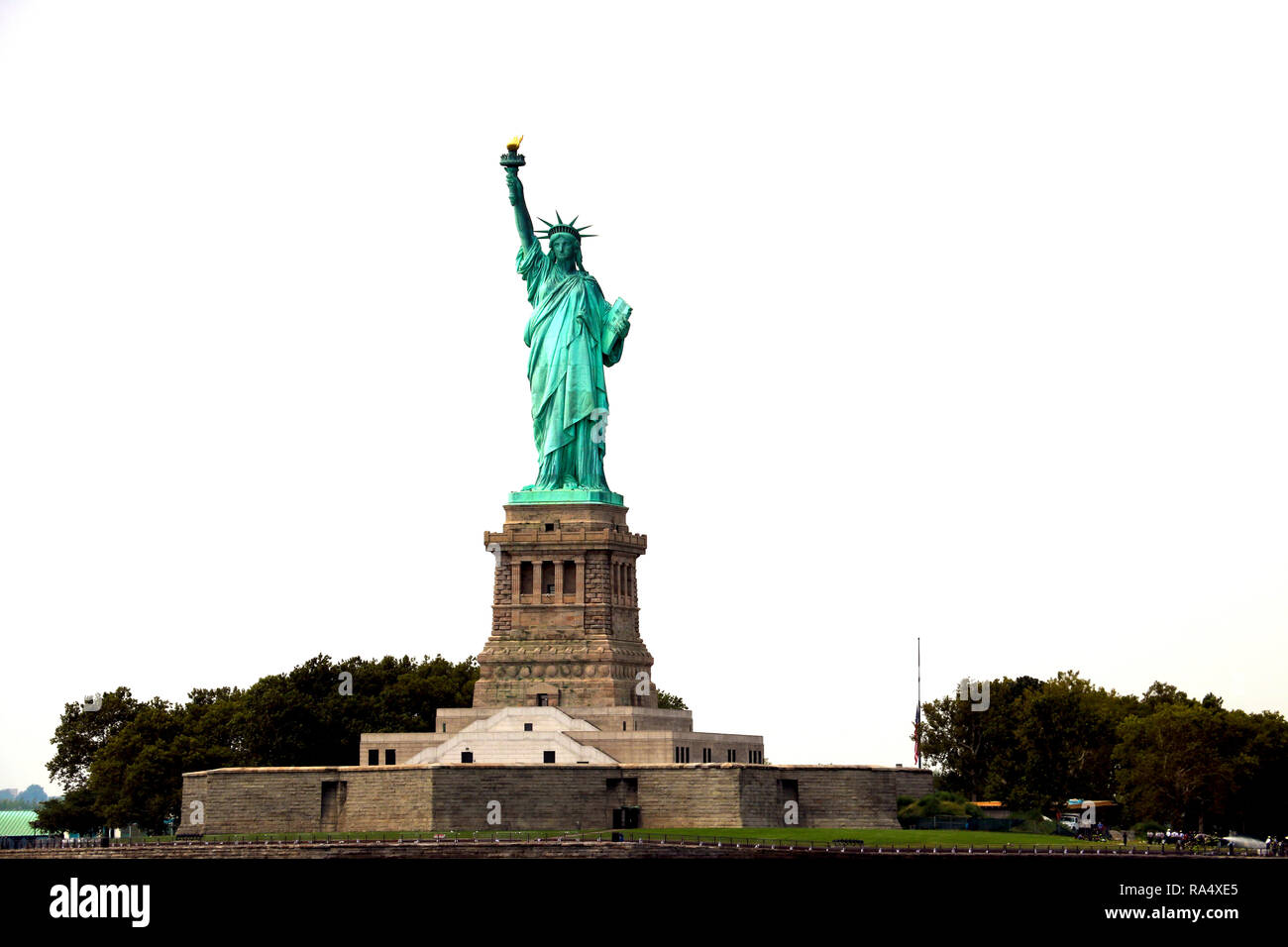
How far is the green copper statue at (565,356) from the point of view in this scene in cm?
10362

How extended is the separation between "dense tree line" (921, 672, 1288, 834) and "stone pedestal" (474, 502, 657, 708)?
72.3ft

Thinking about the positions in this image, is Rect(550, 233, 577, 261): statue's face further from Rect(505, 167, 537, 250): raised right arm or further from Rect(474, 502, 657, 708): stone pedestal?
Rect(474, 502, 657, 708): stone pedestal

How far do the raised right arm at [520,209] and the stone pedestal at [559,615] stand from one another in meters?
10.8

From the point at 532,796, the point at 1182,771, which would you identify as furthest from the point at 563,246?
the point at 1182,771

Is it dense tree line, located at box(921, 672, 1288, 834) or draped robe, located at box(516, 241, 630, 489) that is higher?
draped robe, located at box(516, 241, 630, 489)

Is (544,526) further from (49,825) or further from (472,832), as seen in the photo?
(49,825)

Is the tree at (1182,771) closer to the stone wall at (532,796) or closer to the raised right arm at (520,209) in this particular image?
the stone wall at (532,796)

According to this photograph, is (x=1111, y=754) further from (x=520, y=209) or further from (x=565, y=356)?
(x=520, y=209)

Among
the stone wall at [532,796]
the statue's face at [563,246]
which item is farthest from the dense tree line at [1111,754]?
the statue's face at [563,246]

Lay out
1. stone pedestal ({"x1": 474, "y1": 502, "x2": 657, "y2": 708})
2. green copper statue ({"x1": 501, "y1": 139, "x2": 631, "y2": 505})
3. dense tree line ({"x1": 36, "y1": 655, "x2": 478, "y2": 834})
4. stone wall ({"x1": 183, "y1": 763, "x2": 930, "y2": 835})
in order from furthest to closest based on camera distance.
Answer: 1. dense tree line ({"x1": 36, "y1": 655, "x2": 478, "y2": 834})
2. green copper statue ({"x1": 501, "y1": 139, "x2": 631, "y2": 505})
3. stone pedestal ({"x1": 474, "y1": 502, "x2": 657, "y2": 708})
4. stone wall ({"x1": 183, "y1": 763, "x2": 930, "y2": 835})

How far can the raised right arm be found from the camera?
340 feet

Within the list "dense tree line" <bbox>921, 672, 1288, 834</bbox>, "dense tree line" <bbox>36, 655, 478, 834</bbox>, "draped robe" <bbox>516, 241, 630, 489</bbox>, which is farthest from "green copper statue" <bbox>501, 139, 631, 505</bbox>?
"dense tree line" <bbox>921, 672, 1288, 834</bbox>

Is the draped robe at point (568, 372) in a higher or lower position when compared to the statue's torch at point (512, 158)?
lower
